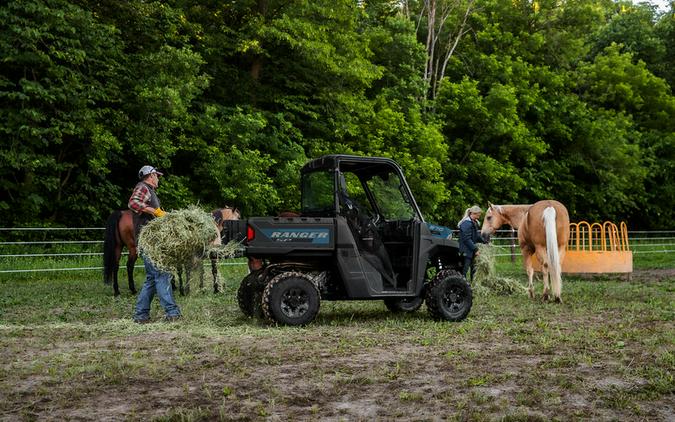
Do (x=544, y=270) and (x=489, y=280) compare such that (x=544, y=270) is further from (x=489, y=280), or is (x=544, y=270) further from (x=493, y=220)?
(x=493, y=220)

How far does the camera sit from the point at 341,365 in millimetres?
6629

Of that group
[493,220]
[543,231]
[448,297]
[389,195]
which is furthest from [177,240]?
[493,220]

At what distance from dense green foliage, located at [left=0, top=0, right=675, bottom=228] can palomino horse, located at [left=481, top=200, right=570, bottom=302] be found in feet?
24.1

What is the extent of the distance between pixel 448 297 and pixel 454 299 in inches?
4.0

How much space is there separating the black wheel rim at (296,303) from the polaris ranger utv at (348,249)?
0.01 m

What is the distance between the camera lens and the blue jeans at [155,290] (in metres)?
9.14

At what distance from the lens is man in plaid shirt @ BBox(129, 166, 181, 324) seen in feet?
30.0

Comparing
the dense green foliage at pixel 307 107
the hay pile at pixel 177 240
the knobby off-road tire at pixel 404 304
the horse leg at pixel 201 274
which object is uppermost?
the dense green foliage at pixel 307 107

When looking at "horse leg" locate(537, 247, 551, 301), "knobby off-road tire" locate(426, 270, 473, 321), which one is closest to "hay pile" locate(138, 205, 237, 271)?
"knobby off-road tire" locate(426, 270, 473, 321)

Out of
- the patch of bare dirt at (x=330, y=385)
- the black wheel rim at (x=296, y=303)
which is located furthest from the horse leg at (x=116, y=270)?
the patch of bare dirt at (x=330, y=385)

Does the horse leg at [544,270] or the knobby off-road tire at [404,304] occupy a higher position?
the horse leg at [544,270]

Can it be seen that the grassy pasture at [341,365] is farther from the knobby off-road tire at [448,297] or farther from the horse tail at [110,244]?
the horse tail at [110,244]

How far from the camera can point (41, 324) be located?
9383mm

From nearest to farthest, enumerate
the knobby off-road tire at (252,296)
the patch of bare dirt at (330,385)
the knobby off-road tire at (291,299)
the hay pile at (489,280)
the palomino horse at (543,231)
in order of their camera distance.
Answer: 1. the patch of bare dirt at (330,385)
2. the knobby off-road tire at (291,299)
3. the knobby off-road tire at (252,296)
4. the palomino horse at (543,231)
5. the hay pile at (489,280)
